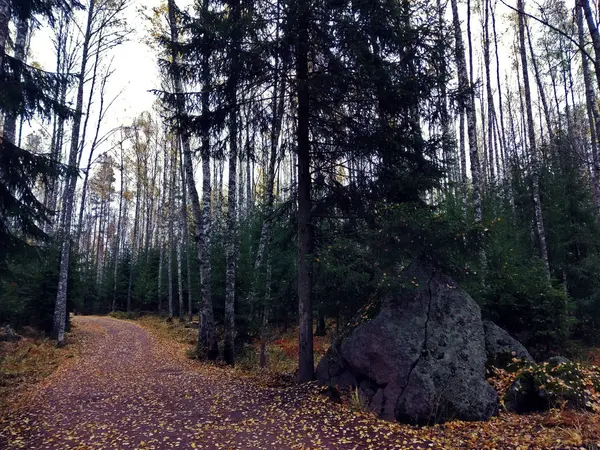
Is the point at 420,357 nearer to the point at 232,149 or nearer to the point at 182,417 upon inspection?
the point at 182,417

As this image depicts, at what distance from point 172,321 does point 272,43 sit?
18716mm

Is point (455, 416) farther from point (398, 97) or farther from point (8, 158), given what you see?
point (8, 158)

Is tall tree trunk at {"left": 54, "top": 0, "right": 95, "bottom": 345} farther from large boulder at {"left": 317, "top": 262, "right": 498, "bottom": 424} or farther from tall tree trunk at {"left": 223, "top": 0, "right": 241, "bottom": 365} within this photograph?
large boulder at {"left": 317, "top": 262, "right": 498, "bottom": 424}

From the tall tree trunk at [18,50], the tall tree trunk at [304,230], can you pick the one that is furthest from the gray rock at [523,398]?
the tall tree trunk at [18,50]

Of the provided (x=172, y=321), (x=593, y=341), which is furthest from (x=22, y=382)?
(x=593, y=341)

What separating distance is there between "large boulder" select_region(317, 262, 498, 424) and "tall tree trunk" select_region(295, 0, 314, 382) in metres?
0.49

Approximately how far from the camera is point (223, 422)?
229 inches

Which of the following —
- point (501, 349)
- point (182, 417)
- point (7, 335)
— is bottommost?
point (182, 417)

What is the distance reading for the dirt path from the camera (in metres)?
5.00

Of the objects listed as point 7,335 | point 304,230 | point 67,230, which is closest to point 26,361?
point 7,335

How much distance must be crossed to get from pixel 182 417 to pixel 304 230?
13.1 ft

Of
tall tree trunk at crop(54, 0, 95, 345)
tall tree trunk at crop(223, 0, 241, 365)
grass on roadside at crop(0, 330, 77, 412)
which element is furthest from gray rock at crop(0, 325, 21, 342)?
tall tree trunk at crop(223, 0, 241, 365)

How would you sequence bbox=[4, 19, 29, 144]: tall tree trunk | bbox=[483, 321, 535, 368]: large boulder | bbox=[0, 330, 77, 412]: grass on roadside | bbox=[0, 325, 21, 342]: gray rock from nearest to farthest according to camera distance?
1. bbox=[483, 321, 535, 368]: large boulder
2. bbox=[0, 330, 77, 412]: grass on roadside
3. bbox=[4, 19, 29, 144]: tall tree trunk
4. bbox=[0, 325, 21, 342]: gray rock

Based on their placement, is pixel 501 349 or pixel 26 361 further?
pixel 26 361
